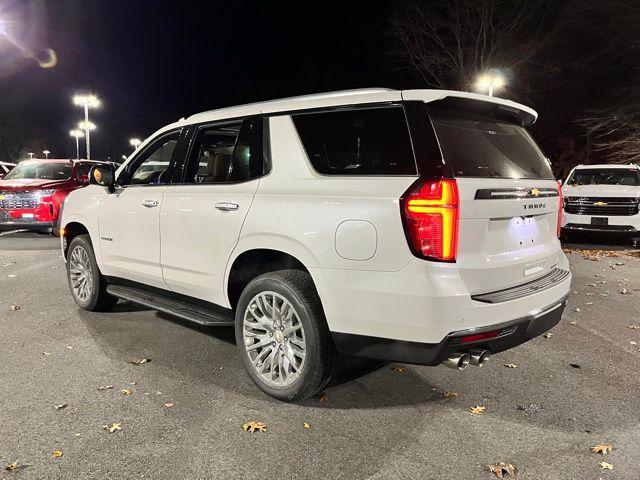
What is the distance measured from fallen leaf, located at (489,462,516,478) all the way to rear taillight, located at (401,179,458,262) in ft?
3.68

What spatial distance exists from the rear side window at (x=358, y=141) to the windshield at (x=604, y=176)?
1091 centimetres

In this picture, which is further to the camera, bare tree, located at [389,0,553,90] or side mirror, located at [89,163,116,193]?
bare tree, located at [389,0,553,90]

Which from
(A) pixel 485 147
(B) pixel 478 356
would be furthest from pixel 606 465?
(A) pixel 485 147

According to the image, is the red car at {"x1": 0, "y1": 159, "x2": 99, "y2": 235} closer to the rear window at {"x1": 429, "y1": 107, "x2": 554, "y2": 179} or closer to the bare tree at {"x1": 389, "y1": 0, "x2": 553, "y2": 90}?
the rear window at {"x1": 429, "y1": 107, "x2": 554, "y2": 179}

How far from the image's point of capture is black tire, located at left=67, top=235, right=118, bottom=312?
5387mm

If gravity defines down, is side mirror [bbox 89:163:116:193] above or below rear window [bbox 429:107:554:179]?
below

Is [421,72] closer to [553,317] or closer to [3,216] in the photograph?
[3,216]

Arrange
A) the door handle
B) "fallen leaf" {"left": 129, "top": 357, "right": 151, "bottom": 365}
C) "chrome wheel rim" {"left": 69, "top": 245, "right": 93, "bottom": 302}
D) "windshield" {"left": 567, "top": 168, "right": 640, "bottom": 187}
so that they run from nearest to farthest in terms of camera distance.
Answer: the door handle
"fallen leaf" {"left": 129, "top": 357, "right": 151, "bottom": 365}
"chrome wheel rim" {"left": 69, "top": 245, "right": 93, "bottom": 302}
"windshield" {"left": 567, "top": 168, "right": 640, "bottom": 187}

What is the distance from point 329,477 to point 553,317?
184 centimetres

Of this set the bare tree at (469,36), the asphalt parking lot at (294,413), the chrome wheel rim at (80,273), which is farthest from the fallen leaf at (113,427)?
the bare tree at (469,36)

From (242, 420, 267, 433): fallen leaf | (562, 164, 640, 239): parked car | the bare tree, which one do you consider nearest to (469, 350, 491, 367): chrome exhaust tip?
(242, 420, 267, 433): fallen leaf

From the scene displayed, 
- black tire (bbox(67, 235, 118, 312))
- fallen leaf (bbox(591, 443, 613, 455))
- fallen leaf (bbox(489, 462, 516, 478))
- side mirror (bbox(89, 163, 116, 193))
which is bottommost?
fallen leaf (bbox(489, 462, 516, 478))

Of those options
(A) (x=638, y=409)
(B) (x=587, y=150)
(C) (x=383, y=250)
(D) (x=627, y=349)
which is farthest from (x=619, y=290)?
(B) (x=587, y=150)

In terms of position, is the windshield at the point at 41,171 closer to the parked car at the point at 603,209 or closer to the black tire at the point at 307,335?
the black tire at the point at 307,335
